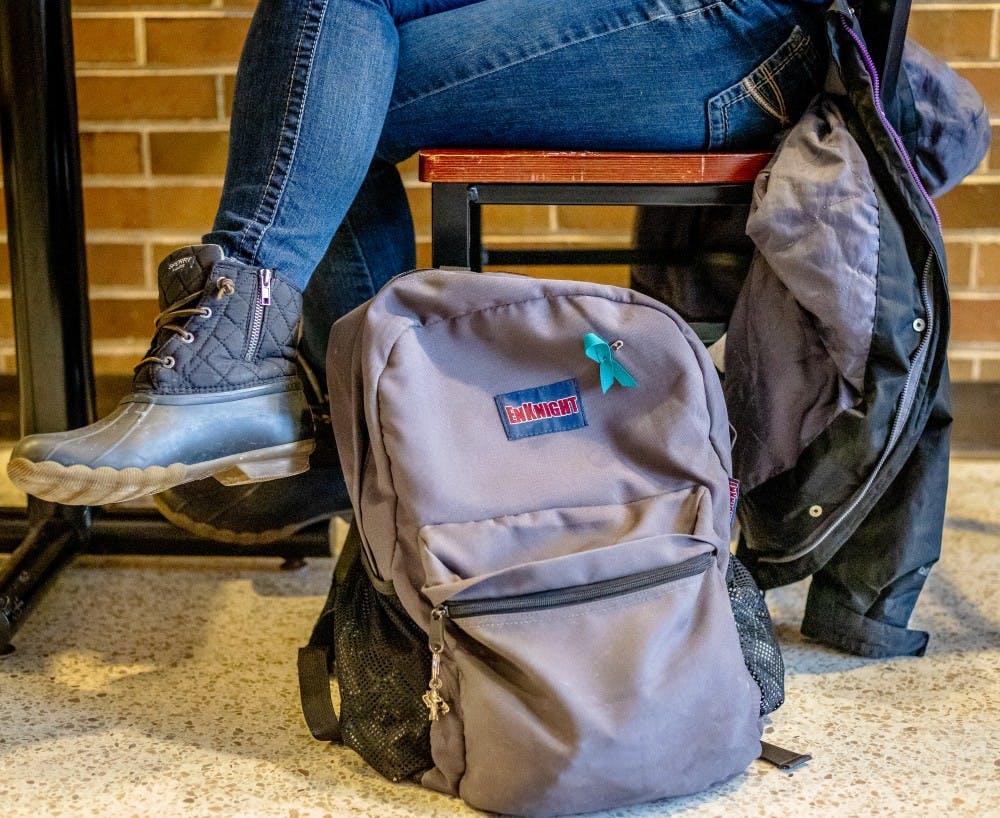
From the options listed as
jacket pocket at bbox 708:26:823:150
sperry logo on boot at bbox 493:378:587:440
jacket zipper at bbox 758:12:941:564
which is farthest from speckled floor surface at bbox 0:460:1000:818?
jacket pocket at bbox 708:26:823:150

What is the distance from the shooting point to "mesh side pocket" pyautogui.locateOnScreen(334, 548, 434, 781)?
0.80 m

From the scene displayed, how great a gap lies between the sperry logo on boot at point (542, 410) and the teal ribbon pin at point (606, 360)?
3 cm

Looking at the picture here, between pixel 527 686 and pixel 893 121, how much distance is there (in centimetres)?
63

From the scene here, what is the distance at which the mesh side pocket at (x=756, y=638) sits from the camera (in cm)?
87

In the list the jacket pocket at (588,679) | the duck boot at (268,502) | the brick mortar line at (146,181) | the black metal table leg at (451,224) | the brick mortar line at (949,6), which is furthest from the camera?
the brick mortar line at (146,181)

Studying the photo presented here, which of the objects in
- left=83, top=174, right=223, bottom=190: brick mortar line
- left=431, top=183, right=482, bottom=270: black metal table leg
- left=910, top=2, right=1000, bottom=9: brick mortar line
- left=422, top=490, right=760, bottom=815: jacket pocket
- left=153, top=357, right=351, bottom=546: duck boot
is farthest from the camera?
left=83, top=174, right=223, bottom=190: brick mortar line

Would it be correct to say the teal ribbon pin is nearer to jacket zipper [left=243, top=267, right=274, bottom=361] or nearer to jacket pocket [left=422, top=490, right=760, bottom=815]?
jacket pocket [left=422, top=490, right=760, bottom=815]

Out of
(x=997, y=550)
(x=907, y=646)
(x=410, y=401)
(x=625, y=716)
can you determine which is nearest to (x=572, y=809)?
(x=625, y=716)

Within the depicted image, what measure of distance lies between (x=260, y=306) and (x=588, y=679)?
0.43 metres

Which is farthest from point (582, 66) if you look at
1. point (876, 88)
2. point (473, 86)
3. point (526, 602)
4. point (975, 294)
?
point (975, 294)

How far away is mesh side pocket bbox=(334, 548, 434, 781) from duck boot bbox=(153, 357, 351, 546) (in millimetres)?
246

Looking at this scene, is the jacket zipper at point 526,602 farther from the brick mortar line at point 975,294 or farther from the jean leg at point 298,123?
the brick mortar line at point 975,294

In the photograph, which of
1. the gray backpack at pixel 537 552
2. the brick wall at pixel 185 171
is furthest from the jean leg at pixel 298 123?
the brick wall at pixel 185 171

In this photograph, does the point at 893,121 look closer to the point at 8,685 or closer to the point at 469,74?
the point at 469,74
